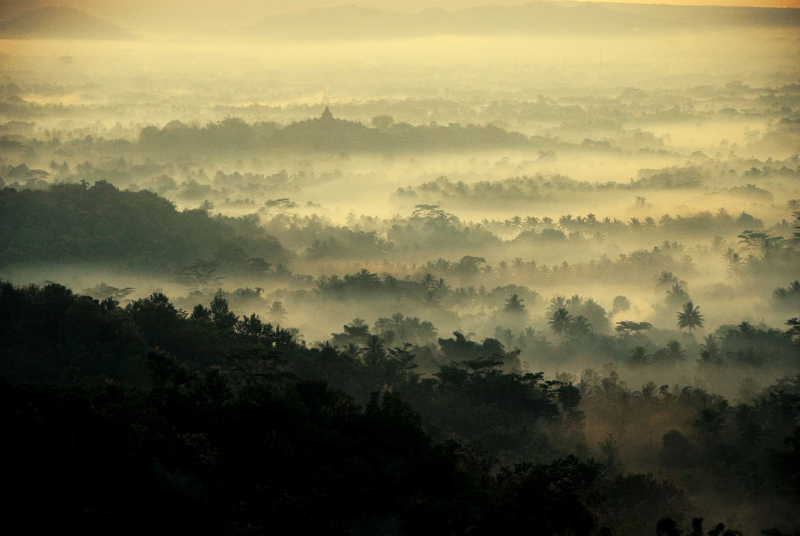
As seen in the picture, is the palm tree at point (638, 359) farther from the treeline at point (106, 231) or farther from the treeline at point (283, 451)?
the treeline at point (106, 231)

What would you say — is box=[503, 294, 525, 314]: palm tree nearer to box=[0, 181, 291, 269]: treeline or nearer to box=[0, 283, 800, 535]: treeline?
box=[0, 181, 291, 269]: treeline

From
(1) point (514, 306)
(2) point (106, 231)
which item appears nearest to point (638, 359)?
(1) point (514, 306)

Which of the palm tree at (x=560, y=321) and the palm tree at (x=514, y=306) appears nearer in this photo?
the palm tree at (x=560, y=321)

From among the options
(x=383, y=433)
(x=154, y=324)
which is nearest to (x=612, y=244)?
(x=154, y=324)

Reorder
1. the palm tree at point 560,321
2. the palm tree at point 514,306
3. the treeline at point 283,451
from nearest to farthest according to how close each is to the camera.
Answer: the treeline at point 283,451
the palm tree at point 560,321
the palm tree at point 514,306

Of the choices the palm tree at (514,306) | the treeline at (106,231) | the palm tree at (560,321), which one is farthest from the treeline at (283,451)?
the treeline at (106,231)

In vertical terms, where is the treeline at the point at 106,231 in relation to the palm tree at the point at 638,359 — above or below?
above

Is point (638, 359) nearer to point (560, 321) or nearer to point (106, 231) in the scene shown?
point (560, 321)

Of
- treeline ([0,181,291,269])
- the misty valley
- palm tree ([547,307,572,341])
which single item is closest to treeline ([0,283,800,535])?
the misty valley
